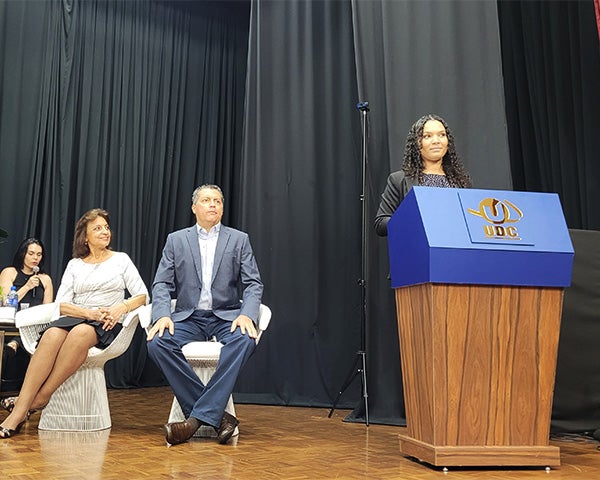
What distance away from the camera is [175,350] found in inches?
133

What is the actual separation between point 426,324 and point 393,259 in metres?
0.38

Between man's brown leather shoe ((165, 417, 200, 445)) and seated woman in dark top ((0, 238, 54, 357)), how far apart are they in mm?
2709

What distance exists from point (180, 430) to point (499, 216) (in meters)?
1.60

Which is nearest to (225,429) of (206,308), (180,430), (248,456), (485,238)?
(180,430)

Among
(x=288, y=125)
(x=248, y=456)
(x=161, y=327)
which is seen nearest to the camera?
(x=248, y=456)

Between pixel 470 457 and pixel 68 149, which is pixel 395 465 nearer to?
pixel 470 457

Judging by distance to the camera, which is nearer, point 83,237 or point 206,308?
point 206,308

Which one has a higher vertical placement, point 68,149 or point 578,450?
point 68,149

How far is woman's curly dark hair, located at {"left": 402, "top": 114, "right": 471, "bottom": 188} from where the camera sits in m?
3.19

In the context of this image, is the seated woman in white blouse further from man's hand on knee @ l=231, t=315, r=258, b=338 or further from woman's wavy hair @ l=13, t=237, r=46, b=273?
woman's wavy hair @ l=13, t=237, r=46, b=273

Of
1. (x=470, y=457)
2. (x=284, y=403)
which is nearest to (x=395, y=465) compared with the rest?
(x=470, y=457)

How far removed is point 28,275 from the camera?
18.5ft

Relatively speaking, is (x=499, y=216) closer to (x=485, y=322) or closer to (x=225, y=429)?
(x=485, y=322)

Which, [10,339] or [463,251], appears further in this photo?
[10,339]
